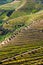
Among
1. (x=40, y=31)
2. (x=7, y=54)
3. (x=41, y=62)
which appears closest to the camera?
(x=41, y=62)

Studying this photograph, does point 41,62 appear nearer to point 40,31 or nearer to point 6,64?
point 6,64

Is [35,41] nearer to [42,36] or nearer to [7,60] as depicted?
[42,36]

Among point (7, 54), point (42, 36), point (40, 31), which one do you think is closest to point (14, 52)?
point (7, 54)

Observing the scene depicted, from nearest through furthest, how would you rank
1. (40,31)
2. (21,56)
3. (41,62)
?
1. (41,62)
2. (21,56)
3. (40,31)

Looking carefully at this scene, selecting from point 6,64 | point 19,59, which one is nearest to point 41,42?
point 19,59

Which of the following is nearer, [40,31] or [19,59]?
[19,59]

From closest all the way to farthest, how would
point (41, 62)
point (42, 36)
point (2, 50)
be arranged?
point (41, 62), point (2, 50), point (42, 36)

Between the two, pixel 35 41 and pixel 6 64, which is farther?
pixel 35 41

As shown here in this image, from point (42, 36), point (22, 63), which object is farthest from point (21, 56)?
point (42, 36)

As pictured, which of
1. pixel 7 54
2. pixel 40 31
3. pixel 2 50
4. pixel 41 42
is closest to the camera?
pixel 7 54
